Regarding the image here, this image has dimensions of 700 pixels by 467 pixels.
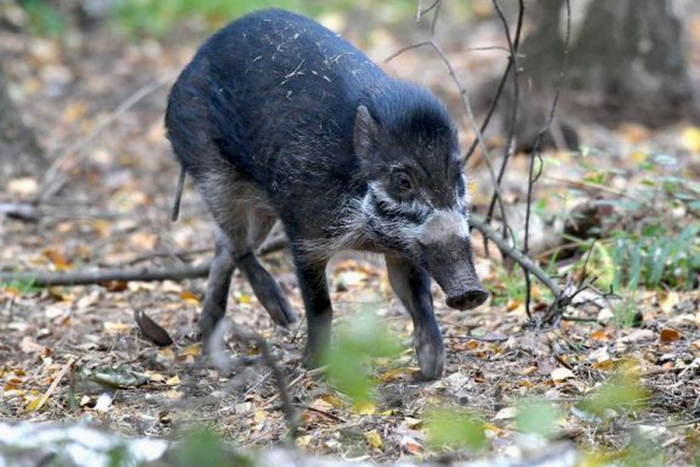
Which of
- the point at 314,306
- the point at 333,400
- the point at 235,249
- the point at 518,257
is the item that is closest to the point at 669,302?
the point at 518,257

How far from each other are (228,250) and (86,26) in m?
7.18

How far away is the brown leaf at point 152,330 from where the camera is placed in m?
5.78

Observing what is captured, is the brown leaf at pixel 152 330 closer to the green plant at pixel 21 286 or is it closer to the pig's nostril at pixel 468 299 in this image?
the green plant at pixel 21 286

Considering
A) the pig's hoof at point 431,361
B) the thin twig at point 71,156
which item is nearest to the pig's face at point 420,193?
the pig's hoof at point 431,361

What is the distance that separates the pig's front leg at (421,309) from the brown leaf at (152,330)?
3.95ft

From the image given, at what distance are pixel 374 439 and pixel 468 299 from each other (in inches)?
27.7

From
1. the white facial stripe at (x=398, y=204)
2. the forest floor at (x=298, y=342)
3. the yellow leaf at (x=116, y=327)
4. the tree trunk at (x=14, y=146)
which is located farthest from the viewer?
the tree trunk at (x=14, y=146)

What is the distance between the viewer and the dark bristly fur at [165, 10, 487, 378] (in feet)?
15.8

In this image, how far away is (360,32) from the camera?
12.9m

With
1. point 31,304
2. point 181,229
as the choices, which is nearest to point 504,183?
point 181,229

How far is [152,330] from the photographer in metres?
5.82

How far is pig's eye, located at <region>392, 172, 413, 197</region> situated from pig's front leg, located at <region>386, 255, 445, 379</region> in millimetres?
346

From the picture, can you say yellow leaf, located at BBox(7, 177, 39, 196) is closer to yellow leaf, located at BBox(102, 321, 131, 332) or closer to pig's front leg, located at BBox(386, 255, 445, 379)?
yellow leaf, located at BBox(102, 321, 131, 332)

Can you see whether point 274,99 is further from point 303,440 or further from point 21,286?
point 21,286
